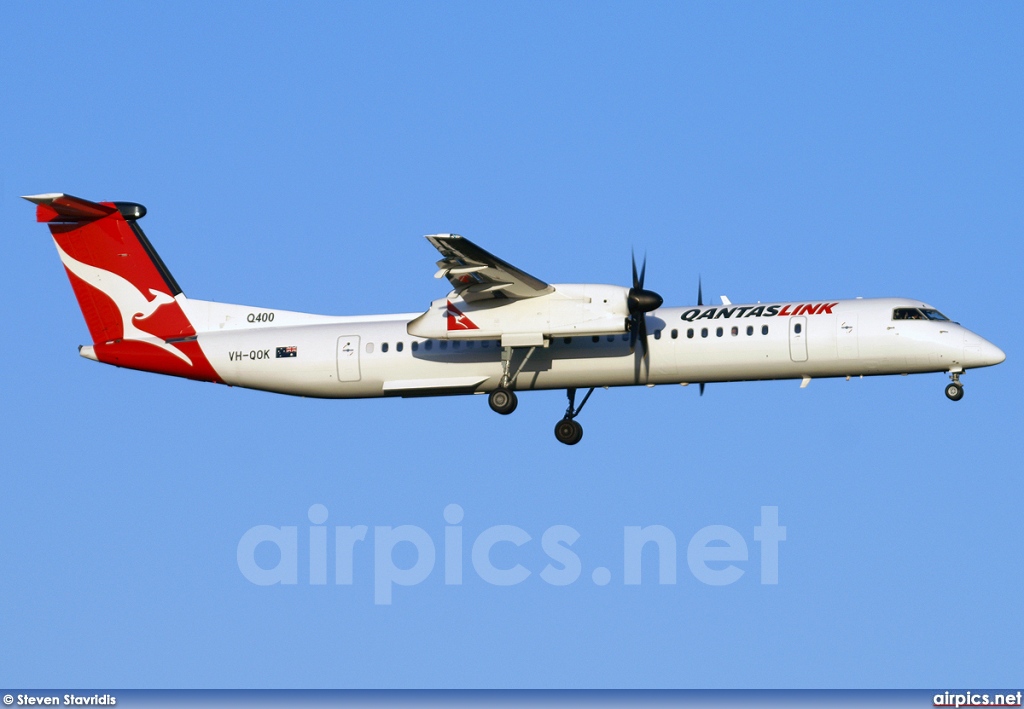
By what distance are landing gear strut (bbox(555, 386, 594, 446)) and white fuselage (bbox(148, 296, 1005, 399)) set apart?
1.04m

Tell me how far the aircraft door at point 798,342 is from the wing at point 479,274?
433 centimetres

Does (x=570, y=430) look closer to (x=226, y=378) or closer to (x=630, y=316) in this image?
(x=630, y=316)

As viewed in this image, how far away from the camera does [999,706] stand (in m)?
21.4

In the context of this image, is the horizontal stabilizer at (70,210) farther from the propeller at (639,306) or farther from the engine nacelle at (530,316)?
the propeller at (639,306)

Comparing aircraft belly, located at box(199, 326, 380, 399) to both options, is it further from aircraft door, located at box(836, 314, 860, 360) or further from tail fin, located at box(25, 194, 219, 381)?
aircraft door, located at box(836, 314, 860, 360)

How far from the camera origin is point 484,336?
75.3 ft

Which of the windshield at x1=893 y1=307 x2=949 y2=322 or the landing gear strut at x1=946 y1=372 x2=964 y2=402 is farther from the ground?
the windshield at x1=893 y1=307 x2=949 y2=322

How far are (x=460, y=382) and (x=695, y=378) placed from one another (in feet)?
14.2

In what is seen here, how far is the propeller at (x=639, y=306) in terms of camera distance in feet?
72.5

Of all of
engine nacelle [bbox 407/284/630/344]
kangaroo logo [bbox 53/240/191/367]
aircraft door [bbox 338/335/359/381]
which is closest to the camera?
engine nacelle [bbox 407/284/630/344]

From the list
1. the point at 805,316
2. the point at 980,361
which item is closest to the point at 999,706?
the point at 980,361

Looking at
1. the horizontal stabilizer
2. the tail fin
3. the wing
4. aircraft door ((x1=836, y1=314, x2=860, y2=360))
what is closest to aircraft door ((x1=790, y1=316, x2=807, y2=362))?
aircraft door ((x1=836, y1=314, x2=860, y2=360))

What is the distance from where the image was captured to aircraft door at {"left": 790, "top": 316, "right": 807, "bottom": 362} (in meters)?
22.2

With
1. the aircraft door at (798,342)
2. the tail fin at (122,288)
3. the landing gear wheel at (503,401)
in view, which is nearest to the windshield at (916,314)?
the aircraft door at (798,342)
